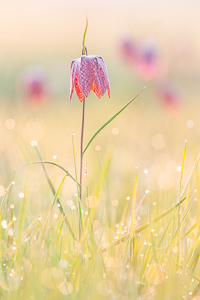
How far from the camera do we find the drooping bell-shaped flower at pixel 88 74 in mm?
1031

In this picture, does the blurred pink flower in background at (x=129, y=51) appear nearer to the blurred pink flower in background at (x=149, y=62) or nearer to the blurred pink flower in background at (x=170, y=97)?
the blurred pink flower in background at (x=149, y=62)

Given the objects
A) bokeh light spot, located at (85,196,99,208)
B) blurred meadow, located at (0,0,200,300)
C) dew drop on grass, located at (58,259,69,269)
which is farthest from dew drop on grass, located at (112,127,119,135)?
dew drop on grass, located at (58,259,69,269)

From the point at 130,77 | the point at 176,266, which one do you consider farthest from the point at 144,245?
the point at 130,77

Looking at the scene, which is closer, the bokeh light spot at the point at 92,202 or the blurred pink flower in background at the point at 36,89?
the bokeh light spot at the point at 92,202

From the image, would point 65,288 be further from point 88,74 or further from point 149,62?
point 149,62

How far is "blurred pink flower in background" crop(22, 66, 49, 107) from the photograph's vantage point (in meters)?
2.34

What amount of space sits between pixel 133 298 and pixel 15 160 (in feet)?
4.45

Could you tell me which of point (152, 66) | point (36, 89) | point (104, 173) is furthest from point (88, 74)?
point (152, 66)

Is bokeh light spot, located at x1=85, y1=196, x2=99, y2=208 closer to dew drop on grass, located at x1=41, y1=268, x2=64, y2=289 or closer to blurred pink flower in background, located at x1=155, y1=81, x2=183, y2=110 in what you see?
dew drop on grass, located at x1=41, y1=268, x2=64, y2=289

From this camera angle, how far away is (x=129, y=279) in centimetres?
90

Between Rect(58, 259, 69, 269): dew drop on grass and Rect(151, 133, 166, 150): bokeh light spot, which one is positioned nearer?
Rect(58, 259, 69, 269): dew drop on grass

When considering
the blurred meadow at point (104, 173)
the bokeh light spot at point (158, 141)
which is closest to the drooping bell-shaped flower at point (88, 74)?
the blurred meadow at point (104, 173)

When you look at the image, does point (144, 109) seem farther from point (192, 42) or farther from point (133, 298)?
point (133, 298)

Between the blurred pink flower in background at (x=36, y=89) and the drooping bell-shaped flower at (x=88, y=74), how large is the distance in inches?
49.9
